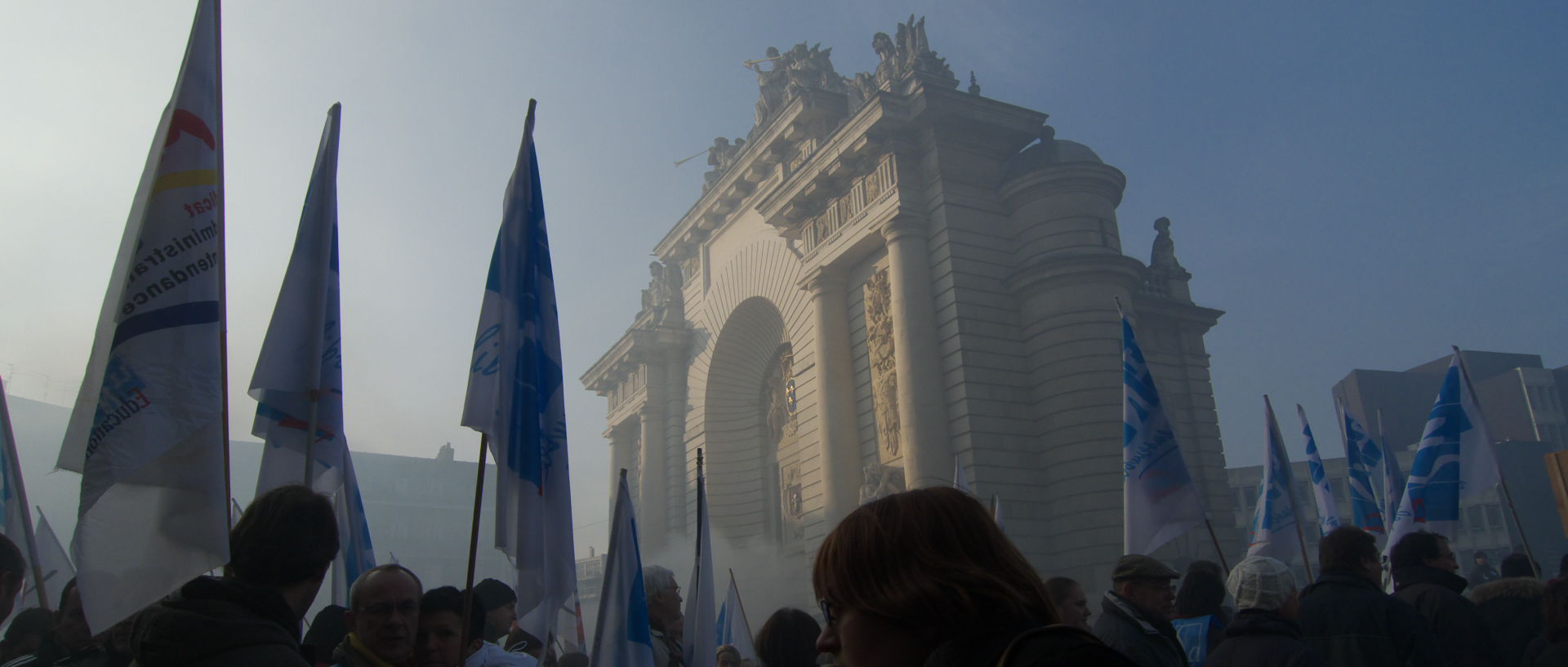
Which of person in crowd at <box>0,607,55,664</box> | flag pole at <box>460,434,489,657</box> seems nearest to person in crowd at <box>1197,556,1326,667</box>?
flag pole at <box>460,434,489,657</box>

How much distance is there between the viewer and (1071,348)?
810 inches

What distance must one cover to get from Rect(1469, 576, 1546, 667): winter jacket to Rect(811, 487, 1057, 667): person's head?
560 centimetres

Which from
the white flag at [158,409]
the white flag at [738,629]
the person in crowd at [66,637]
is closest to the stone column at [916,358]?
the white flag at [738,629]

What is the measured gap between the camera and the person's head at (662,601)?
19.4 ft

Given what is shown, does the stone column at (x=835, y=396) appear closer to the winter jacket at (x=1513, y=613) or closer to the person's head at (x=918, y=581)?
the winter jacket at (x=1513, y=613)

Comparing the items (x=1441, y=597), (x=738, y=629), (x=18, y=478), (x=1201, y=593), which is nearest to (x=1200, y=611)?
(x=1201, y=593)

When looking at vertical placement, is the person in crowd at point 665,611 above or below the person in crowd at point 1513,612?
above

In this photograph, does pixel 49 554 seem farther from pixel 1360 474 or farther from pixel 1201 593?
pixel 1360 474

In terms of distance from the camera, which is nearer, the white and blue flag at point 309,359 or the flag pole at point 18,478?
the white and blue flag at point 309,359

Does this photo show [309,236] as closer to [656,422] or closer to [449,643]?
[449,643]

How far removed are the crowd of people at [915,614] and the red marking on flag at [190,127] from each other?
5.90ft

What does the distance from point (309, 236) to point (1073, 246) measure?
18.4 meters

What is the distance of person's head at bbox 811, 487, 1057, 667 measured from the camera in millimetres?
1599

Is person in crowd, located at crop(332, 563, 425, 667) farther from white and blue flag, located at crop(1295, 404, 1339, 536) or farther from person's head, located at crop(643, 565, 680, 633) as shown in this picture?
white and blue flag, located at crop(1295, 404, 1339, 536)
